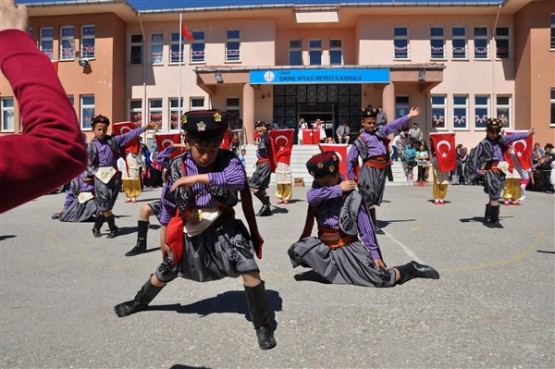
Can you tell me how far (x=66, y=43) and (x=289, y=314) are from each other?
1190 inches

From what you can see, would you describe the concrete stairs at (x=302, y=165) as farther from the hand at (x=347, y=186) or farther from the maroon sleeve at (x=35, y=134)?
the maroon sleeve at (x=35, y=134)

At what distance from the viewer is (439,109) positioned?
94.2ft

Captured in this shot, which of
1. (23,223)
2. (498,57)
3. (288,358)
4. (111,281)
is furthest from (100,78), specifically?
(288,358)

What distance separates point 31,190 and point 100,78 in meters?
30.1

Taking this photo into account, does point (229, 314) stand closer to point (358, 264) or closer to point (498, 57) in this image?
point (358, 264)

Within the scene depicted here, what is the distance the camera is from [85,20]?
95.2 feet

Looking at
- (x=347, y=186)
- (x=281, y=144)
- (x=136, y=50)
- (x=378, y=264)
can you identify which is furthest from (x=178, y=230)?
(x=136, y=50)

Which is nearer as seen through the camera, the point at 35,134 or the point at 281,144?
the point at 35,134

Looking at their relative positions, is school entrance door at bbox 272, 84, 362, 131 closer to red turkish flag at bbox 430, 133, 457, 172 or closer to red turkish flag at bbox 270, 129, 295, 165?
red turkish flag at bbox 270, 129, 295, 165

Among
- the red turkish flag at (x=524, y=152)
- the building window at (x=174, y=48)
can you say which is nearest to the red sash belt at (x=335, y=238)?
the red turkish flag at (x=524, y=152)

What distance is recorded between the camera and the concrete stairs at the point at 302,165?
21.6 m

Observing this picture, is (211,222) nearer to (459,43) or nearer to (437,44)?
(437,44)

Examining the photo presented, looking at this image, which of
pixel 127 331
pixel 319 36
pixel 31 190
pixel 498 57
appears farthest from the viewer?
pixel 319 36

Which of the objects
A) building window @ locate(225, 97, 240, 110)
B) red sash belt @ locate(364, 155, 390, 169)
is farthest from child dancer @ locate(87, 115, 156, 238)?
building window @ locate(225, 97, 240, 110)
